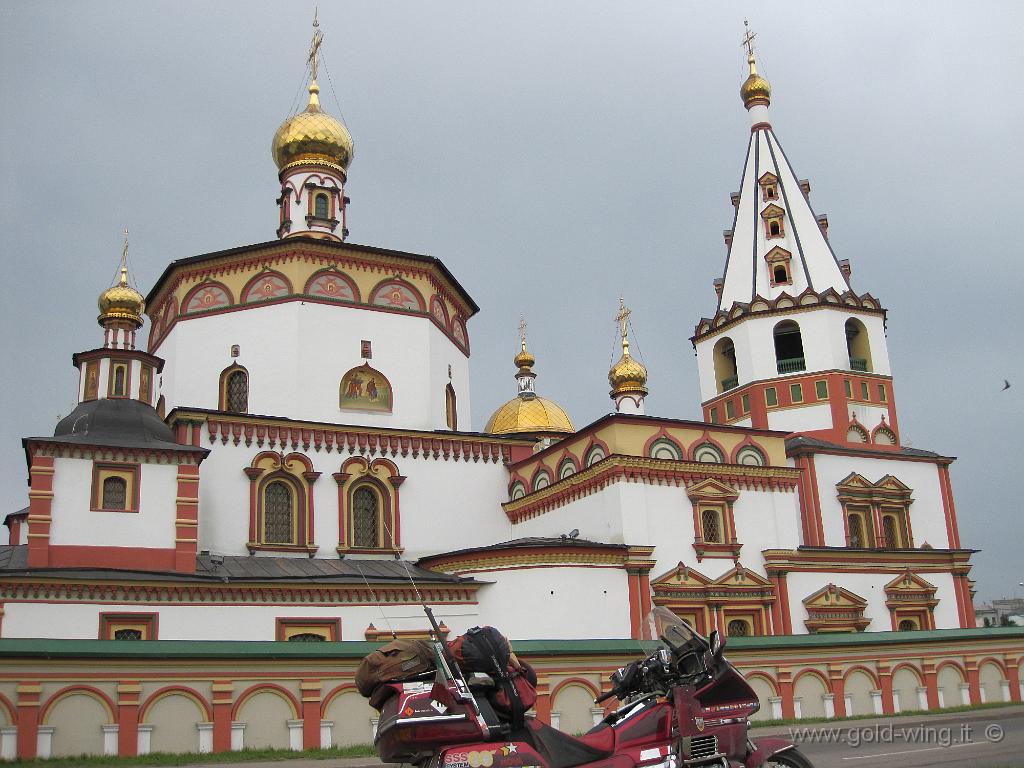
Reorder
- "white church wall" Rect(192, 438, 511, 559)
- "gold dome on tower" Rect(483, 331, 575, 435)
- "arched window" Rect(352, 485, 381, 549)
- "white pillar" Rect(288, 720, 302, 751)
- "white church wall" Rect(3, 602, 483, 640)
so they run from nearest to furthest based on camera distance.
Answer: "white pillar" Rect(288, 720, 302, 751) → "white church wall" Rect(3, 602, 483, 640) → "white church wall" Rect(192, 438, 511, 559) → "arched window" Rect(352, 485, 381, 549) → "gold dome on tower" Rect(483, 331, 575, 435)

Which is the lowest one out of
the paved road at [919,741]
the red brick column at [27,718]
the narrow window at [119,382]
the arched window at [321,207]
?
the paved road at [919,741]

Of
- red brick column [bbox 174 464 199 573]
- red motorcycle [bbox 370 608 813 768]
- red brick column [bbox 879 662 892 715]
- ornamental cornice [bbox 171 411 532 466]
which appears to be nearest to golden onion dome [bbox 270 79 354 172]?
ornamental cornice [bbox 171 411 532 466]

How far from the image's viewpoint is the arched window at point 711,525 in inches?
874

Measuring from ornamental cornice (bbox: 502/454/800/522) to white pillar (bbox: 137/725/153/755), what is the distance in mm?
11380

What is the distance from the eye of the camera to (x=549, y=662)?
14.2 m

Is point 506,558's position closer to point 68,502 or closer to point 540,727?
point 68,502

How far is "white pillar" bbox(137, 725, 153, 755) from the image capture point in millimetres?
12492

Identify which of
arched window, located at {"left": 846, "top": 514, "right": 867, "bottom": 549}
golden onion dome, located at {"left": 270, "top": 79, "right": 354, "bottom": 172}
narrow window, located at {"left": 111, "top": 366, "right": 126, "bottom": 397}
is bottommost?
arched window, located at {"left": 846, "top": 514, "right": 867, "bottom": 549}

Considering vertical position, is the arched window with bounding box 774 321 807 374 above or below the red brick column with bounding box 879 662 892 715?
above

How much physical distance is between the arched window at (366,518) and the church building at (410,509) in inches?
2.1

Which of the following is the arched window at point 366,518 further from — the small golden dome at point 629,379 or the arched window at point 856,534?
the arched window at point 856,534

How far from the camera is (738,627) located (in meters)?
22.2

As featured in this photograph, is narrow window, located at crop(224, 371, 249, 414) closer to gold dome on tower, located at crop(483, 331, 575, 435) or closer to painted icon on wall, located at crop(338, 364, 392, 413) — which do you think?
painted icon on wall, located at crop(338, 364, 392, 413)

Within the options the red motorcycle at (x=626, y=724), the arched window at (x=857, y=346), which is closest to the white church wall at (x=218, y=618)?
the red motorcycle at (x=626, y=724)
